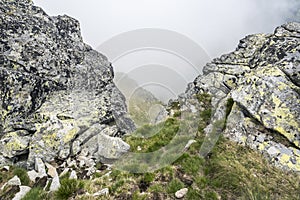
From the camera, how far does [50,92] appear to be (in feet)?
61.3

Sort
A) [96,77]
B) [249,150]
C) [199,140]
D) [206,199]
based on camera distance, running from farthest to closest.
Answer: [96,77]
[199,140]
[249,150]
[206,199]

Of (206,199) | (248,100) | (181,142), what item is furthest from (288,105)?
(206,199)

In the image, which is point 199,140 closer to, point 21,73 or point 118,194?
point 118,194

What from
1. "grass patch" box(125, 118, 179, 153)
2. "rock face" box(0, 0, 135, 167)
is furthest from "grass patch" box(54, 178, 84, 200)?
"grass patch" box(125, 118, 179, 153)

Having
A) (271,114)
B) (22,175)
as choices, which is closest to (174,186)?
(271,114)

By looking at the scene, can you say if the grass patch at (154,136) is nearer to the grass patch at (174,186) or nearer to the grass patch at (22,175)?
the grass patch at (174,186)

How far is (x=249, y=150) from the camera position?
1055 cm

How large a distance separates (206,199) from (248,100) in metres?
6.33

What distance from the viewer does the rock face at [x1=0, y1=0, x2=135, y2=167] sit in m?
13.6

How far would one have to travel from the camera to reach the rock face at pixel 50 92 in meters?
13.6

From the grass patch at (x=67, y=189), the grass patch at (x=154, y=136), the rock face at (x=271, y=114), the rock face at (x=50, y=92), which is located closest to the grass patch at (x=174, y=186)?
the grass patch at (x=67, y=189)

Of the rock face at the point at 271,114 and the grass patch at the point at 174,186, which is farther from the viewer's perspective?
the rock face at the point at 271,114

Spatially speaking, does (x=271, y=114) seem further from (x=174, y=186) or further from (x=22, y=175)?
(x=22, y=175)

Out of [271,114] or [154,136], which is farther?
[154,136]
